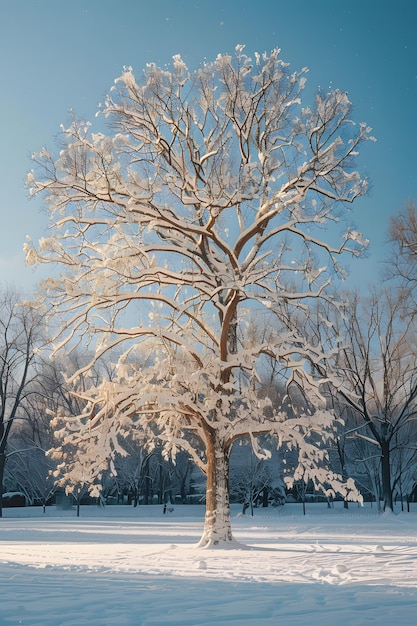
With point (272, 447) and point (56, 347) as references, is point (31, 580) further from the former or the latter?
point (272, 447)

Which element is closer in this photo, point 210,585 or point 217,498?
point 210,585

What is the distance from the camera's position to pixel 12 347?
40.5 meters

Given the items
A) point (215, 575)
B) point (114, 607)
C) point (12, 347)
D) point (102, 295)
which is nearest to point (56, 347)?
point (102, 295)

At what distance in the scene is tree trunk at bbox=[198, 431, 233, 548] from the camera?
15367 millimetres

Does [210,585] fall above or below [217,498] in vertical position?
below

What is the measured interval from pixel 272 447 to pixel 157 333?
111ft

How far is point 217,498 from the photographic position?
615 inches

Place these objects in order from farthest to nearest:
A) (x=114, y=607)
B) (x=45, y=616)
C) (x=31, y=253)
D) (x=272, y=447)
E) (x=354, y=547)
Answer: (x=272, y=447) → (x=31, y=253) → (x=354, y=547) → (x=114, y=607) → (x=45, y=616)

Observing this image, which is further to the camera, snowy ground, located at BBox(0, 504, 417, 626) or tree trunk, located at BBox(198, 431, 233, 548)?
tree trunk, located at BBox(198, 431, 233, 548)

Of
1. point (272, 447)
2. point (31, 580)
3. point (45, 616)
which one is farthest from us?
point (272, 447)

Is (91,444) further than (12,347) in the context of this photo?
No

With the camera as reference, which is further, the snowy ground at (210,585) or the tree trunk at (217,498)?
the tree trunk at (217,498)

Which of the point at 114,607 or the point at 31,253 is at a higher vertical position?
the point at 31,253

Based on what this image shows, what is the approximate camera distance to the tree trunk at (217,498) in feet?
50.4
